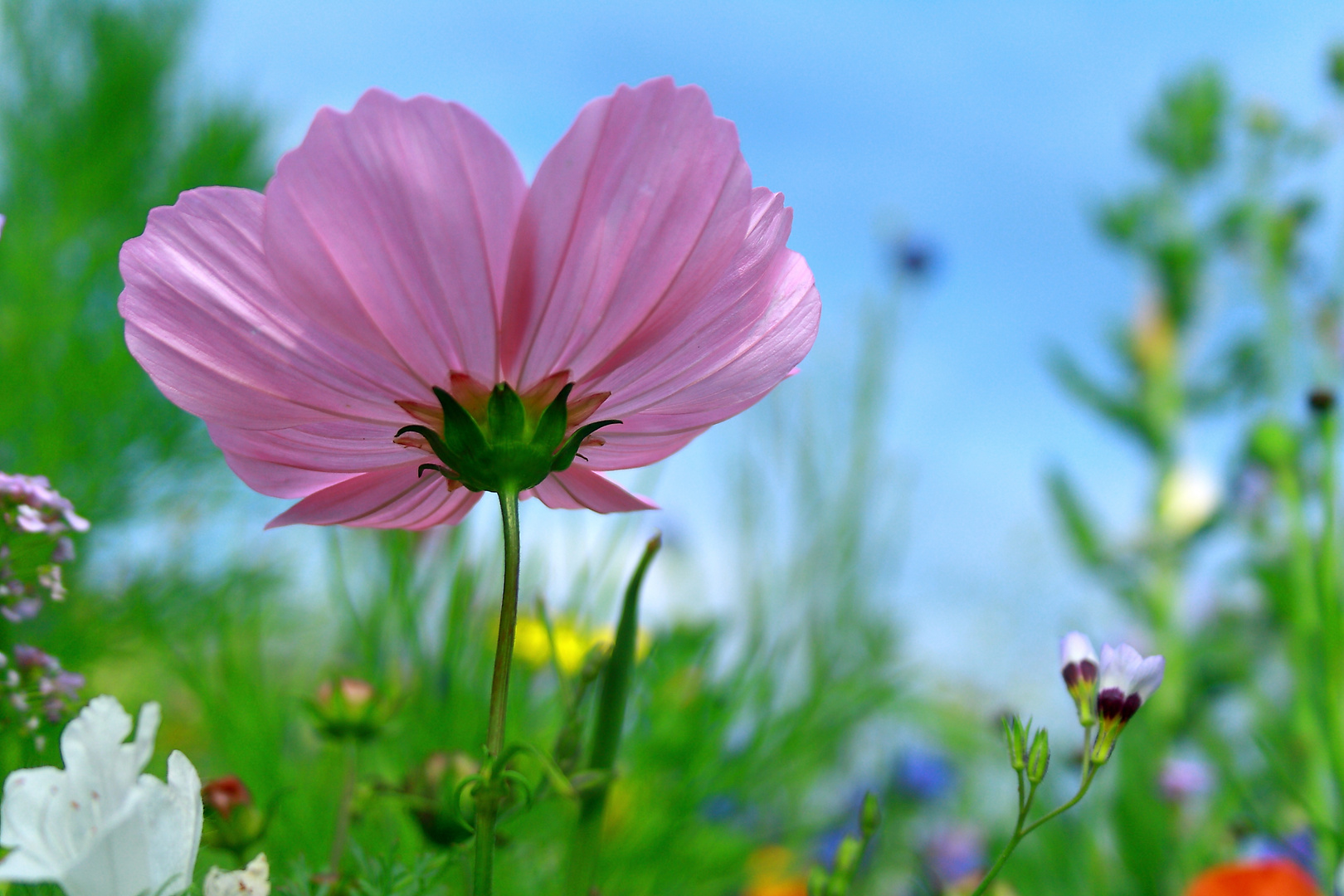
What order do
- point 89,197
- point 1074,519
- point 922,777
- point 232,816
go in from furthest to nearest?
point 1074,519 → point 89,197 → point 922,777 → point 232,816

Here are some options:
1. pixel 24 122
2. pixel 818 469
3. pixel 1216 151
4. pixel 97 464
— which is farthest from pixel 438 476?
pixel 1216 151

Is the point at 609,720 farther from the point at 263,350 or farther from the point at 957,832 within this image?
the point at 957,832

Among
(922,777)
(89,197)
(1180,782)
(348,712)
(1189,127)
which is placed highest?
(1189,127)

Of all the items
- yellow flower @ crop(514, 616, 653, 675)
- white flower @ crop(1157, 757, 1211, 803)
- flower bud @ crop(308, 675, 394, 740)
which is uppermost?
flower bud @ crop(308, 675, 394, 740)

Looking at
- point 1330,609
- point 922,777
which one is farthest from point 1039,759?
point 922,777

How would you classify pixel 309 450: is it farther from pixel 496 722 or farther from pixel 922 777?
pixel 922 777

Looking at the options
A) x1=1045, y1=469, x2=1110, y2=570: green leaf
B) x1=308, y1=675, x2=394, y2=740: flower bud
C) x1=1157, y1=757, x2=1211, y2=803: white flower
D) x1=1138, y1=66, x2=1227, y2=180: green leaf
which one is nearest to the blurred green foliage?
x1=308, y1=675, x2=394, y2=740: flower bud

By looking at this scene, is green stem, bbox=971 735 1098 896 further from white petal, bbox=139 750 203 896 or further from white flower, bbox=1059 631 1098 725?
white petal, bbox=139 750 203 896

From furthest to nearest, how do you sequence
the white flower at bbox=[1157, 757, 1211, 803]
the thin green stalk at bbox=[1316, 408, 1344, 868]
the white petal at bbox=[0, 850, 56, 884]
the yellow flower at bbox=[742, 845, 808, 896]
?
the white flower at bbox=[1157, 757, 1211, 803] < the yellow flower at bbox=[742, 845, 808, 896] < the thin green stalk at bbox=[1316, 408, 1344, 868] < the white petal at bbox=[0, 850, 56, 884]
